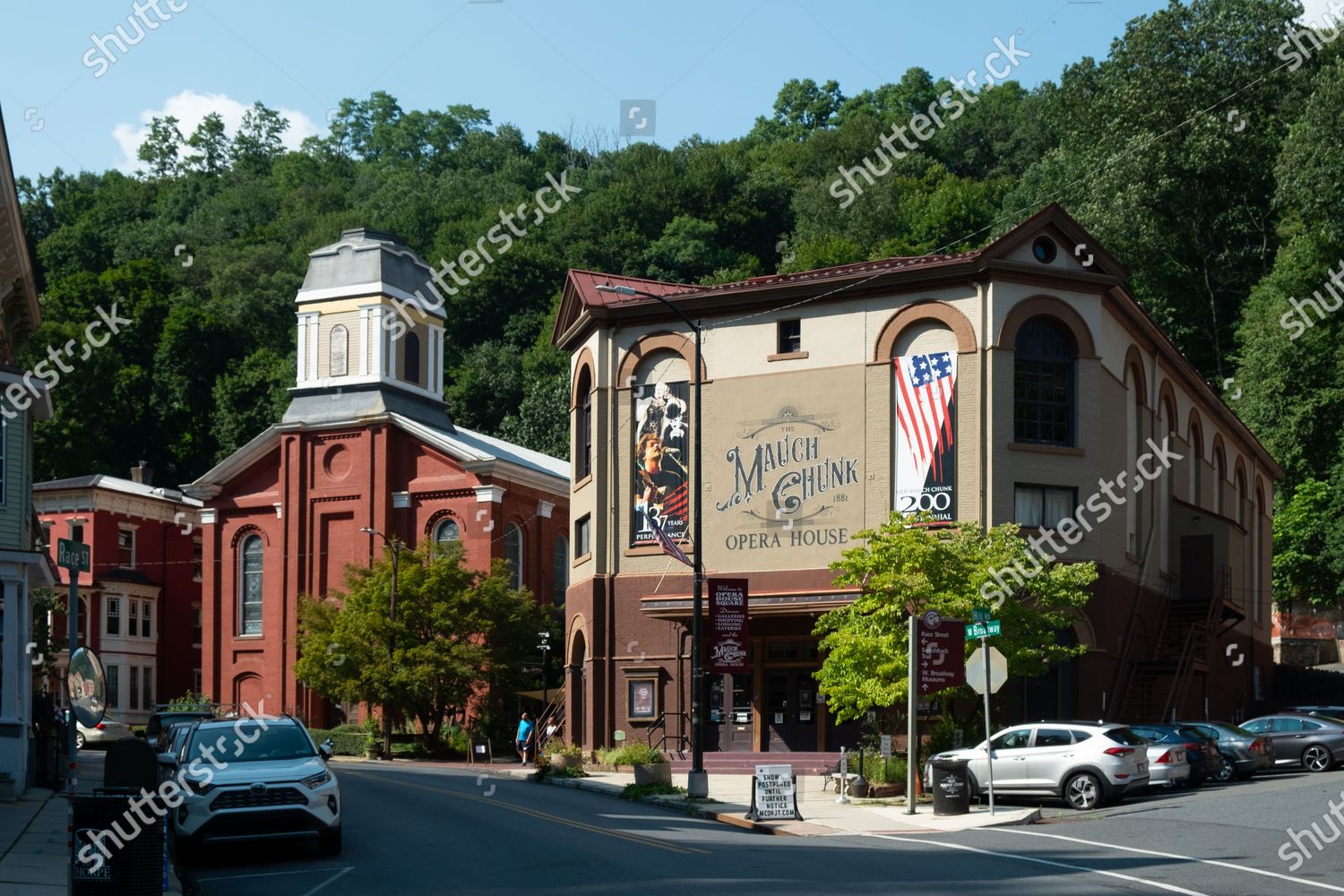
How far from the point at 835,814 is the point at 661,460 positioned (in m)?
16.4

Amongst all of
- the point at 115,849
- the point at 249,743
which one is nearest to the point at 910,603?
the point at 249,743

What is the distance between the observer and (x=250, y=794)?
19844mm

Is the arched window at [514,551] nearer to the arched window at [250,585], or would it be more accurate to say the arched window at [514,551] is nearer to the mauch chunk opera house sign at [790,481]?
the arched window at [250,585]

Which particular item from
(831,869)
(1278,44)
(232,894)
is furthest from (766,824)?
(1278,44)

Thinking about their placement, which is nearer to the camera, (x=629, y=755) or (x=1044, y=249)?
(x=629, y=755)

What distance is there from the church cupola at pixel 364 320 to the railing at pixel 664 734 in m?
29.3

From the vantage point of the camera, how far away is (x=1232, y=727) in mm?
35281

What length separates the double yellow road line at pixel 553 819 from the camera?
2167 cm

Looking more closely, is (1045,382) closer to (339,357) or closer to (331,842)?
(331,842)

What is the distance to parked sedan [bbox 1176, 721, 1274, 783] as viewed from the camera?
111 ft

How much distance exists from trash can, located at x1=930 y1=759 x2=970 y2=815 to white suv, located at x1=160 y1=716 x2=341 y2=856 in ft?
36.5

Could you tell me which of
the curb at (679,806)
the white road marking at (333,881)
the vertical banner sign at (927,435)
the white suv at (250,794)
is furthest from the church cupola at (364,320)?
the white road marking at (333,881)

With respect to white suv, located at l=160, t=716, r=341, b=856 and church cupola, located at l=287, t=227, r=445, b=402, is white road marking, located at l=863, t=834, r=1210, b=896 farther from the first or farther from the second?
church cupola, located at l=287, t=227, r=445, b=402

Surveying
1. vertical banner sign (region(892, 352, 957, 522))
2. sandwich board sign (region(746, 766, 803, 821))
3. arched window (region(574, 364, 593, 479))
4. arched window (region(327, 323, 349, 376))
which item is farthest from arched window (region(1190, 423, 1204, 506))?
arched window (region(327, 323, 349, 376))
